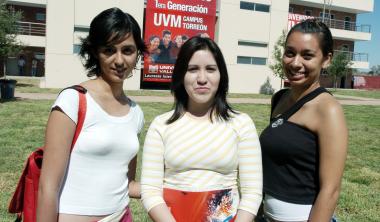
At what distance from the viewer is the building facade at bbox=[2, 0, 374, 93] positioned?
2294cm

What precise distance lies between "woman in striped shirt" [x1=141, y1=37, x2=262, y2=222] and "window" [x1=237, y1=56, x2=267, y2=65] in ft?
88.1

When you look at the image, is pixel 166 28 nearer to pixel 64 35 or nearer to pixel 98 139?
pixel 64 35

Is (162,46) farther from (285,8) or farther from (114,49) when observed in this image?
(114,49)

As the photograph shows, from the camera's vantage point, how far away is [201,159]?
2.05 metres

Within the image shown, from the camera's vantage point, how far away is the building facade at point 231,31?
75.3 feet

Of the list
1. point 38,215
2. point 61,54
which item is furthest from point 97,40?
point 61,54

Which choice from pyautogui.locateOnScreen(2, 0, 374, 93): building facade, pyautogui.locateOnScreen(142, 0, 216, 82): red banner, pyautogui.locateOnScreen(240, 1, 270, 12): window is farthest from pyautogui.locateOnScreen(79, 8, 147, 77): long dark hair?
pyautogui.locateOnScreen(240, 1, 270, 12): window

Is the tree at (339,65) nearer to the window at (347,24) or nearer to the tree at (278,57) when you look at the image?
the tree at (278,57)

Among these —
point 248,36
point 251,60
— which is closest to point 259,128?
point 248,36

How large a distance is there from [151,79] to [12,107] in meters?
12.2

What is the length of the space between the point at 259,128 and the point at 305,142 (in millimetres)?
9765

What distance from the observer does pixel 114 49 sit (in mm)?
2268

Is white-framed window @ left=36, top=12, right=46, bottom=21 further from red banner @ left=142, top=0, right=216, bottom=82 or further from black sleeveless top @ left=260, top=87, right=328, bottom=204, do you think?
black sleeveless top @ left=260, top=87, right=328, bottom=204

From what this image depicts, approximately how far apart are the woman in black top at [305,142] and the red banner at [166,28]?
22.4 m
